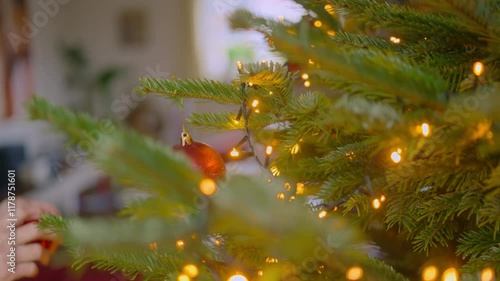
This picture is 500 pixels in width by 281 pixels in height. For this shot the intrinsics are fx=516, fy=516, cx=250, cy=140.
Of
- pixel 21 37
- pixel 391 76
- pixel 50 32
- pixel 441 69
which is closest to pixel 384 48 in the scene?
pixel 441 69

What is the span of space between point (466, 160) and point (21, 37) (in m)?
3.78

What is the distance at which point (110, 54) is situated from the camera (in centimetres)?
457

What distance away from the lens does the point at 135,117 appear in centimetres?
416

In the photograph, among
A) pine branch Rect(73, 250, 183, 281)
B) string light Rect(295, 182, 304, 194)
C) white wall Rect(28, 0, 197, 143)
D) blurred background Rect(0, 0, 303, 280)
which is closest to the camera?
pine branch Rect(73, 250, 183, 281)

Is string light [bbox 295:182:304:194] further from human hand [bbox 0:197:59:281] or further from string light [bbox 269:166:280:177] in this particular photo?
human hand [bbox 0:197:59:281]

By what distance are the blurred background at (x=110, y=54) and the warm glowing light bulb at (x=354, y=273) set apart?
118 inches

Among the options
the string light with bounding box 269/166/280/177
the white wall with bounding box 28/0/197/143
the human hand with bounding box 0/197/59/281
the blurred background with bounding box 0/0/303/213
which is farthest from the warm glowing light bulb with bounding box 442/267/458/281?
the white wall with bounding box 28/0/197/143

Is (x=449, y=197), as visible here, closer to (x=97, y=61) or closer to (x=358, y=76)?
(x=358, y=76)

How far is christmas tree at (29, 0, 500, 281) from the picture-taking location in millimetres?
244

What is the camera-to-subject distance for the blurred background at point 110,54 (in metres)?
3.49

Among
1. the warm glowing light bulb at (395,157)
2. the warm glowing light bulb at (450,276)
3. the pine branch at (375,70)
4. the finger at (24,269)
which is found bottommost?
the finger at (24,269)

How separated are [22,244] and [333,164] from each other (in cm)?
32

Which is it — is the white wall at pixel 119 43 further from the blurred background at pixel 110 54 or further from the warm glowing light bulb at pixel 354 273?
the warm glowing light bulb at pixel 354 273

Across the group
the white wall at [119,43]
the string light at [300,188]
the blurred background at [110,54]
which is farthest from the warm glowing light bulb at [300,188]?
the white wall at [119,43]
